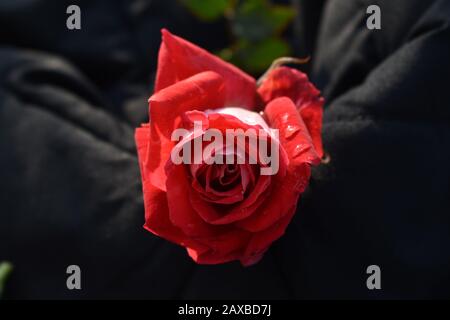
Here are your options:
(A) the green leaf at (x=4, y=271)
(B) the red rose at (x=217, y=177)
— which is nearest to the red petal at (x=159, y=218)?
(B) the red rose at (x=217, y=177)

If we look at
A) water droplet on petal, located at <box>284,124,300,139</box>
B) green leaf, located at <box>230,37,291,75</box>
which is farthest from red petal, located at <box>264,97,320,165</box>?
green leaf, located at <box>230,37,291,75</box>

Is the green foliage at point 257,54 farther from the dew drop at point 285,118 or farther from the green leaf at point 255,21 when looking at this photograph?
the dew drop at point 285,118

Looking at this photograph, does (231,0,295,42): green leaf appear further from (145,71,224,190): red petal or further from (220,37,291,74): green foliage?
(145,71,224,190): red petal

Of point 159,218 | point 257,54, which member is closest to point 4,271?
point 159,218

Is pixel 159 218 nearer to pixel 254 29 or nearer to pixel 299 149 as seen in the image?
pixel 299 149

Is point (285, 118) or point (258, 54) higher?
point (258, 54)

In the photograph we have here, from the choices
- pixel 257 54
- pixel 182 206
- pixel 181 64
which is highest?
pixel 257 54
